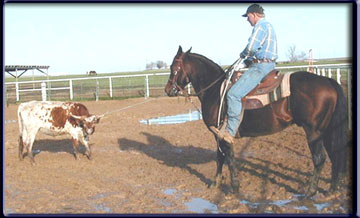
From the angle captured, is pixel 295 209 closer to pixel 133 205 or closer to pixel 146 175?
pixel 133 205

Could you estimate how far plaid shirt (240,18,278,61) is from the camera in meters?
6.37

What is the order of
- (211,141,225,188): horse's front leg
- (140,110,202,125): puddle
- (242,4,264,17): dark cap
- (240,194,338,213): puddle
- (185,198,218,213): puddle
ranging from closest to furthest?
(240,194,338,213): puddle < (185,198,218,213): puddle < (242,4,264,17): dark cap < (211,141,225,188): horse's front leg < (140,110,202,125): puddle

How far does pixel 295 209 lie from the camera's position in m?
5.55

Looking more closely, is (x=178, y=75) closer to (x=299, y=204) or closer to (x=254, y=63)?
(x=254, y=63)

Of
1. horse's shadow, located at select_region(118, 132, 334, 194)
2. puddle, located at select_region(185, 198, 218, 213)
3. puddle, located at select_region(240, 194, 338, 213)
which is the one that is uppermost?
horse's shadow, located at select_region(118, 132, 334, 194)

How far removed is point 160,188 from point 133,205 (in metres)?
1.01

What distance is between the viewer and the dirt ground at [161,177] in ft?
19.3

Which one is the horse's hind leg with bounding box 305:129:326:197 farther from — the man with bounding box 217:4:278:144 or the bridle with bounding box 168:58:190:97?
the bridle with bounding box 168:58:190:97

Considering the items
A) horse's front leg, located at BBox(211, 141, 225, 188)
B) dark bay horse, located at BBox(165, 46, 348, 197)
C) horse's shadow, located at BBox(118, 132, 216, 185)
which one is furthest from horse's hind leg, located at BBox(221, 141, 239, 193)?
horse's shadow, located at BBox(118, 132, 216, 185)

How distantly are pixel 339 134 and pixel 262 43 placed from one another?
1.65m

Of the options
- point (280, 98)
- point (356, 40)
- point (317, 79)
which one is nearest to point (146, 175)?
point (280, 98)

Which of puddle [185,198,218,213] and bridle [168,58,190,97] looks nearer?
puddle [185,198,218,213]

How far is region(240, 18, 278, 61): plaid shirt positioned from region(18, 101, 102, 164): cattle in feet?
12.9

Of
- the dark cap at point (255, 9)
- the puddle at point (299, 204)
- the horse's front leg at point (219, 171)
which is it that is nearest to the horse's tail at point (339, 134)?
the puddle at point (299, 204)
